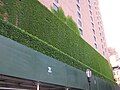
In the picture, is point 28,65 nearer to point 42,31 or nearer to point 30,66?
point 30,66

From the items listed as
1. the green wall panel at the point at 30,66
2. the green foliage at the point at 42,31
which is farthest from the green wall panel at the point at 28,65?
the green foliage at the point at 42,31

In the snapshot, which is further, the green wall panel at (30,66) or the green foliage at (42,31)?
the green foliage at (42,31)

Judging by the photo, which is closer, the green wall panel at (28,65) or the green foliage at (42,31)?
the green wall panel at (28,65)

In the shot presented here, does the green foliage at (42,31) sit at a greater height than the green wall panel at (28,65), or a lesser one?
greater

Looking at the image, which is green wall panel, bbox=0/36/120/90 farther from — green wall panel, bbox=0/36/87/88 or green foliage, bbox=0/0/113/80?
green foliage, bbox=0/0/113/80

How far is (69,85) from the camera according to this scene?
37.8 feet

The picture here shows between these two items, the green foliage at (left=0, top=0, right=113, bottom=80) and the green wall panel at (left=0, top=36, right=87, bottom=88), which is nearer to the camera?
the green wall panel at (left=0, top=36, right=87, bottom=88)

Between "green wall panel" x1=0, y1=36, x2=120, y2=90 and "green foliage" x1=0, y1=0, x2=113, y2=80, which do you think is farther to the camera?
"green foliage" x1=0, y1=0, x2=113, y2=80

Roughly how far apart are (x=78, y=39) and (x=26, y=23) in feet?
25.0

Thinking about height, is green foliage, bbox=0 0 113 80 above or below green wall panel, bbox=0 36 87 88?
above

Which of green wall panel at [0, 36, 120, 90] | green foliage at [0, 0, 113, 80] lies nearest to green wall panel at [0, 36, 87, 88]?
green wall panel at [0, 36, 120, 90]

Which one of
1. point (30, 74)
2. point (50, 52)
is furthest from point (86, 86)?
point (30, 74)

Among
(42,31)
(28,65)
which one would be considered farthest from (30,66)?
(42,31)

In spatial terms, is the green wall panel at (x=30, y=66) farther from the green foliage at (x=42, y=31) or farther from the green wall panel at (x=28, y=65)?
the green foliage at (x=42, y=31)
